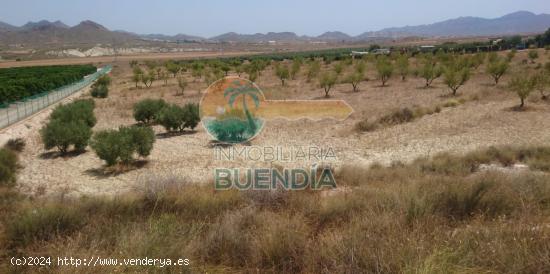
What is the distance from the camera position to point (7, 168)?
11695mm

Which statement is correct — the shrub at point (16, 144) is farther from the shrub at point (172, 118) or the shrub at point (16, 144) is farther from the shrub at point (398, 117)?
the shrub at point (398, 117)

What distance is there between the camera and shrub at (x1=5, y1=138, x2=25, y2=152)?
640 inches

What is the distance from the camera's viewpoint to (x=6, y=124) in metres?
18.9

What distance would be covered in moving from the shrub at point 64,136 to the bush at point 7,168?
3089 mm

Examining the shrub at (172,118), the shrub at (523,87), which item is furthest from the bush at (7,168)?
the shrub at (523,87)

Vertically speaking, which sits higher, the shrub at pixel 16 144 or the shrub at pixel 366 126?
the shrub at pixel 366 126

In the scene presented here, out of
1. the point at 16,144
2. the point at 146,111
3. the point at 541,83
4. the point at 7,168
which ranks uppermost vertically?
the point at 541,83

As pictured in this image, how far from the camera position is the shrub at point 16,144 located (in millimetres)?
16250

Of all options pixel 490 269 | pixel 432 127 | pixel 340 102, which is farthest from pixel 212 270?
pixel 340 102

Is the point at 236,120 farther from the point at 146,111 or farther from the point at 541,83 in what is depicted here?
the point at 541,83

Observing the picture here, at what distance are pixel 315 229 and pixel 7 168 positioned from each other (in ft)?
34.0

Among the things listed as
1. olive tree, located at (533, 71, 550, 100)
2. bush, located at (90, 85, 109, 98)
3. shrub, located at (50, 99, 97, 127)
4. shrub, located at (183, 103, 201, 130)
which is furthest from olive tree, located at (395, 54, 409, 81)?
shrub, located at (50, 99, 97, 127)

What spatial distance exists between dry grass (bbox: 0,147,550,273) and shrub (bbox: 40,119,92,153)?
9.34 m

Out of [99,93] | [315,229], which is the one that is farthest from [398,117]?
[99,93]
